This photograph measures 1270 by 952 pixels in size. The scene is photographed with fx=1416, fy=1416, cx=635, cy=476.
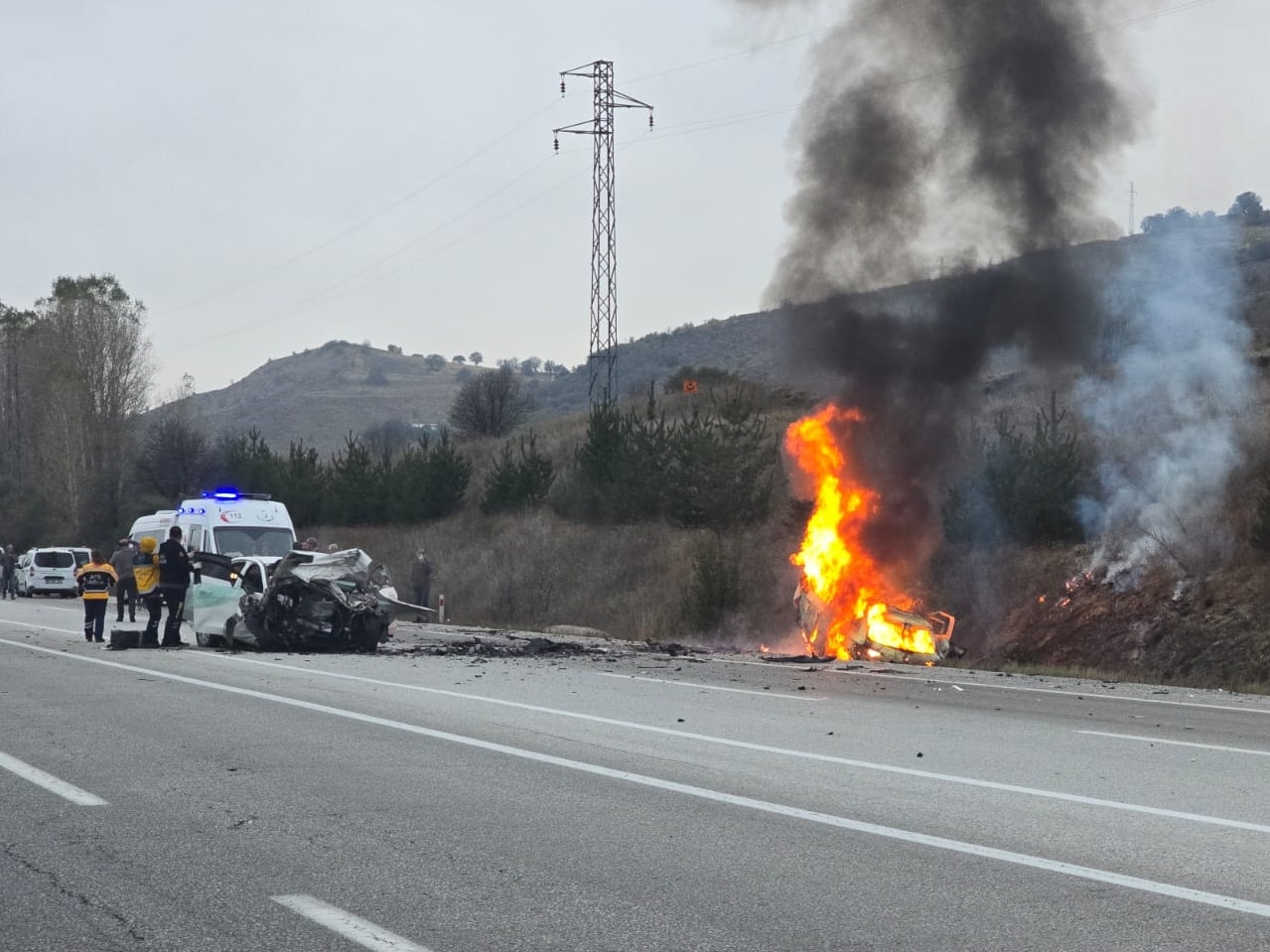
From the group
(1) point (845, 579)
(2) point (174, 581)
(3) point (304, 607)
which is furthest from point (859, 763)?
(1) point (845, 579)

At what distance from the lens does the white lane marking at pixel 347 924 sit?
5.10 metres

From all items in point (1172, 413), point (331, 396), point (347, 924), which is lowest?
point (347, 924)

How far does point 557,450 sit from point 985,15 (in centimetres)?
3329

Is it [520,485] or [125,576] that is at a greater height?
[520,485]

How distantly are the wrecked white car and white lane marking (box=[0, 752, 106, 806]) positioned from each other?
33.3 feet

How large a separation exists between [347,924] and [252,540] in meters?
23.5

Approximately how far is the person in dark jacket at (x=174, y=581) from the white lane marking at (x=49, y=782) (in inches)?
441

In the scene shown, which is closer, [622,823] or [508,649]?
[622,823]

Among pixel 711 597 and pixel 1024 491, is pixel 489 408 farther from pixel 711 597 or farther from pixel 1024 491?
pixel 1024 491

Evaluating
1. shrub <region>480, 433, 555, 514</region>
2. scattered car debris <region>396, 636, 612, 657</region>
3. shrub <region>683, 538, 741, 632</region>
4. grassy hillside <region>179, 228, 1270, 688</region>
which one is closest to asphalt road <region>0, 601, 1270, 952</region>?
scattered car debris <region>396, 636, 612, 657</region>

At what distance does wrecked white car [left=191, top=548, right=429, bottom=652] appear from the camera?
20.0 m

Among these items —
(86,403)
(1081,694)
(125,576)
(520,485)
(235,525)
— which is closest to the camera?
(1081,694)

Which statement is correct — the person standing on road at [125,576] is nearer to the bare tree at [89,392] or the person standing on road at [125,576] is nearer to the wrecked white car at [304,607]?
the wrecked white car at [304,607]

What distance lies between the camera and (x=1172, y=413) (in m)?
24.8
